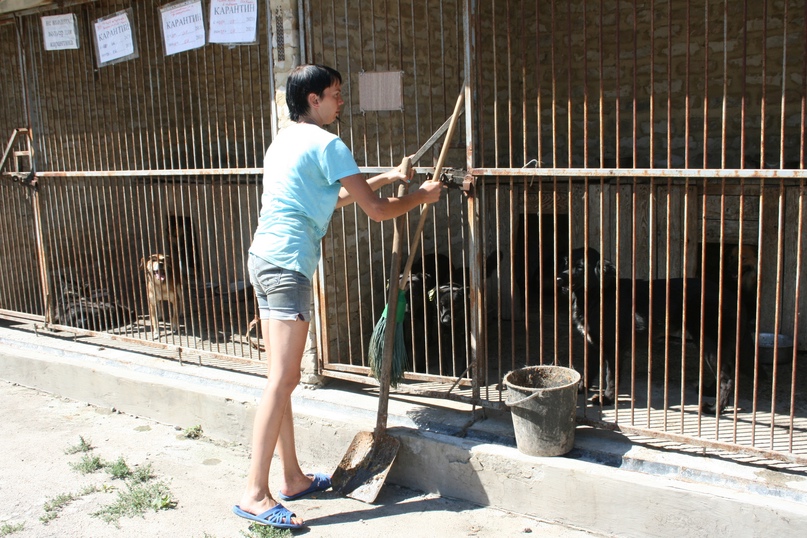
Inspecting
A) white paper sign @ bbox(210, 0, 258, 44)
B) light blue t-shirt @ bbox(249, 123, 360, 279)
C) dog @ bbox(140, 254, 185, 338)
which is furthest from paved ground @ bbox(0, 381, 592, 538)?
white paper sign @ bbox(210, 0, 258, 44)

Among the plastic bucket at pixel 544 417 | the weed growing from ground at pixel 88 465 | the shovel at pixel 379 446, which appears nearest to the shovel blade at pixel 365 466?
the shovel at pixel 379 446

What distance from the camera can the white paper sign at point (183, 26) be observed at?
17.2 feet

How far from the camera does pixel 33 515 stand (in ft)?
13.7

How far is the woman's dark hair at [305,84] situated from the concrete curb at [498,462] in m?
1.98

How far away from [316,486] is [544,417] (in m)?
1.39

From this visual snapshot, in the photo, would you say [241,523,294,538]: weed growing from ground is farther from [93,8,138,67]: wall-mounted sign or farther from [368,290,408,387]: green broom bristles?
[93,8,138,67]: wall-mounted sign

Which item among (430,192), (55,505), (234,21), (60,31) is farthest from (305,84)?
(60,31)

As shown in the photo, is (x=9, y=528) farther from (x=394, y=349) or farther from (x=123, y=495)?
(x=394, y=349)

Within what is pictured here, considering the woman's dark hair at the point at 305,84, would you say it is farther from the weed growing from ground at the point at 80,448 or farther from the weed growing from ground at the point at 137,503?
the weed growing from ground at the point at 80,448

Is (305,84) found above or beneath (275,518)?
above

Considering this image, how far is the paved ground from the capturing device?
A: 12.8 ft

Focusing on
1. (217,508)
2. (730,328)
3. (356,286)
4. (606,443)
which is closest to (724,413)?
(730,328)

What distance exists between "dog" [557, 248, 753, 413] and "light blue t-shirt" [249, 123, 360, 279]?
1.61m

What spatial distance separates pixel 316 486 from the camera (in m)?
4.25
